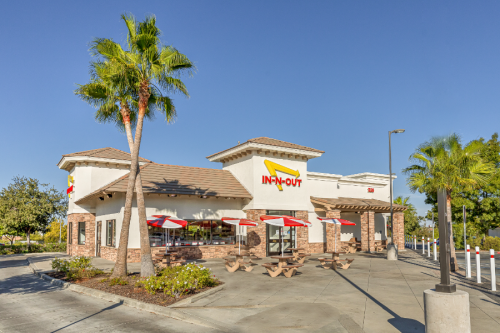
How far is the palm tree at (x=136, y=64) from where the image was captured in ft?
45.9

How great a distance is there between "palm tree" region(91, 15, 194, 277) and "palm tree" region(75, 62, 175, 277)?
416mm

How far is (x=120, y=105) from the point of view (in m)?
15.2

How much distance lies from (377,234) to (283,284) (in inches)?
812

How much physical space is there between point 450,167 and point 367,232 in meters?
12.8

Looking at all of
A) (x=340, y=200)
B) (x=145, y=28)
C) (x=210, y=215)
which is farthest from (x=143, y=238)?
(x=340, y=200)

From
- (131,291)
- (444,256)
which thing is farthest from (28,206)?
(444,256)

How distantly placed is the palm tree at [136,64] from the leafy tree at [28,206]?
2669 cm

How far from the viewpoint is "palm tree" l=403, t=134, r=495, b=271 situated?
54.5 feet

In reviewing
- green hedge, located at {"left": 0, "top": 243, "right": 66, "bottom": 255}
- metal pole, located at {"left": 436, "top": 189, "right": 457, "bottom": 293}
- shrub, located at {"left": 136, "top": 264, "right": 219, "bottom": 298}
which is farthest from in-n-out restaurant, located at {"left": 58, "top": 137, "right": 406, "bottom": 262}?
metal pole, located at {"left": 436, "top": 189, "right": 457, "bottom": 293}

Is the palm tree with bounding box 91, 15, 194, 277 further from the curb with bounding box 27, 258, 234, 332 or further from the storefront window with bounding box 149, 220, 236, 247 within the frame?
the storefront window with bounding box 149, 220, 236, 247

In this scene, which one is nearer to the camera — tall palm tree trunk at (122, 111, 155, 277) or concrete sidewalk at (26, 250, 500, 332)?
concrete sidewalk at (26, 250, 500, 332)

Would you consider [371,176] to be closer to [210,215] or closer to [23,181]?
[210,215]

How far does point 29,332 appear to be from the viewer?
7.90 meters

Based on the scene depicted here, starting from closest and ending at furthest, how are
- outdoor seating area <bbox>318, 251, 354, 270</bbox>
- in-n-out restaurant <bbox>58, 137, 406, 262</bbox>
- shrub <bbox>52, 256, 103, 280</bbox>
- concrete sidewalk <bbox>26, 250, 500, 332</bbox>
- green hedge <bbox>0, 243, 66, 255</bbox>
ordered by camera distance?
concrete sidewalk <bbox>26, 250, 500, 332</bbox>, shrub <bbox>52, 256, 103, 280</bbox>, outdoor seating area <bbox>318, 251, 354, 270</bbox>, in-n-out restaurant <bbox>58, 137, 406, 262</bbox>, green hedge <bbox>0, 243, 66, 255</bbox>
